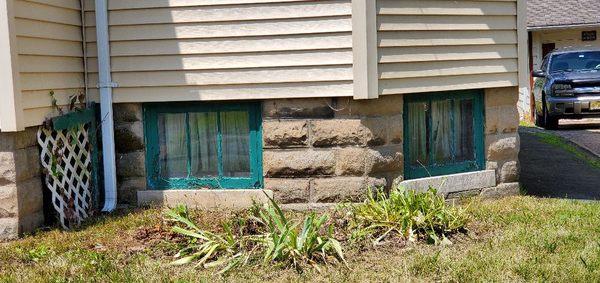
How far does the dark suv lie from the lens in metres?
16.8

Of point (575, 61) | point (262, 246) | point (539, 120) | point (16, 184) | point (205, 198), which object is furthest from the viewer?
point (539, 120)

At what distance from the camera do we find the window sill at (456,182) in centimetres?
841

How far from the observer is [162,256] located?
6430mm

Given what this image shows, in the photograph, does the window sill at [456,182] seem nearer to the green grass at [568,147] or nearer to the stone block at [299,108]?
the stone block at [299,108]

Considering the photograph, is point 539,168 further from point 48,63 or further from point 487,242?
point 48,63

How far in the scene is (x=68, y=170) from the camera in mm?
7941

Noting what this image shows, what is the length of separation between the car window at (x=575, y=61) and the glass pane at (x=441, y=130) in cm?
977

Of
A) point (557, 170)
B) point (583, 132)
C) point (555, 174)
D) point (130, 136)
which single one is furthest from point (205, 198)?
point (583, 132)

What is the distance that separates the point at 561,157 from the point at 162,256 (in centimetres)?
788

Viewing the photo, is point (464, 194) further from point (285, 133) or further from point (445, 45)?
point (285, 133)

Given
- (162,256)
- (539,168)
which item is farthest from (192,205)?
(539,168)

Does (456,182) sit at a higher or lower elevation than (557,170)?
higher

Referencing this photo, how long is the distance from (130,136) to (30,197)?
133 cm

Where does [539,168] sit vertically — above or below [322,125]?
below
